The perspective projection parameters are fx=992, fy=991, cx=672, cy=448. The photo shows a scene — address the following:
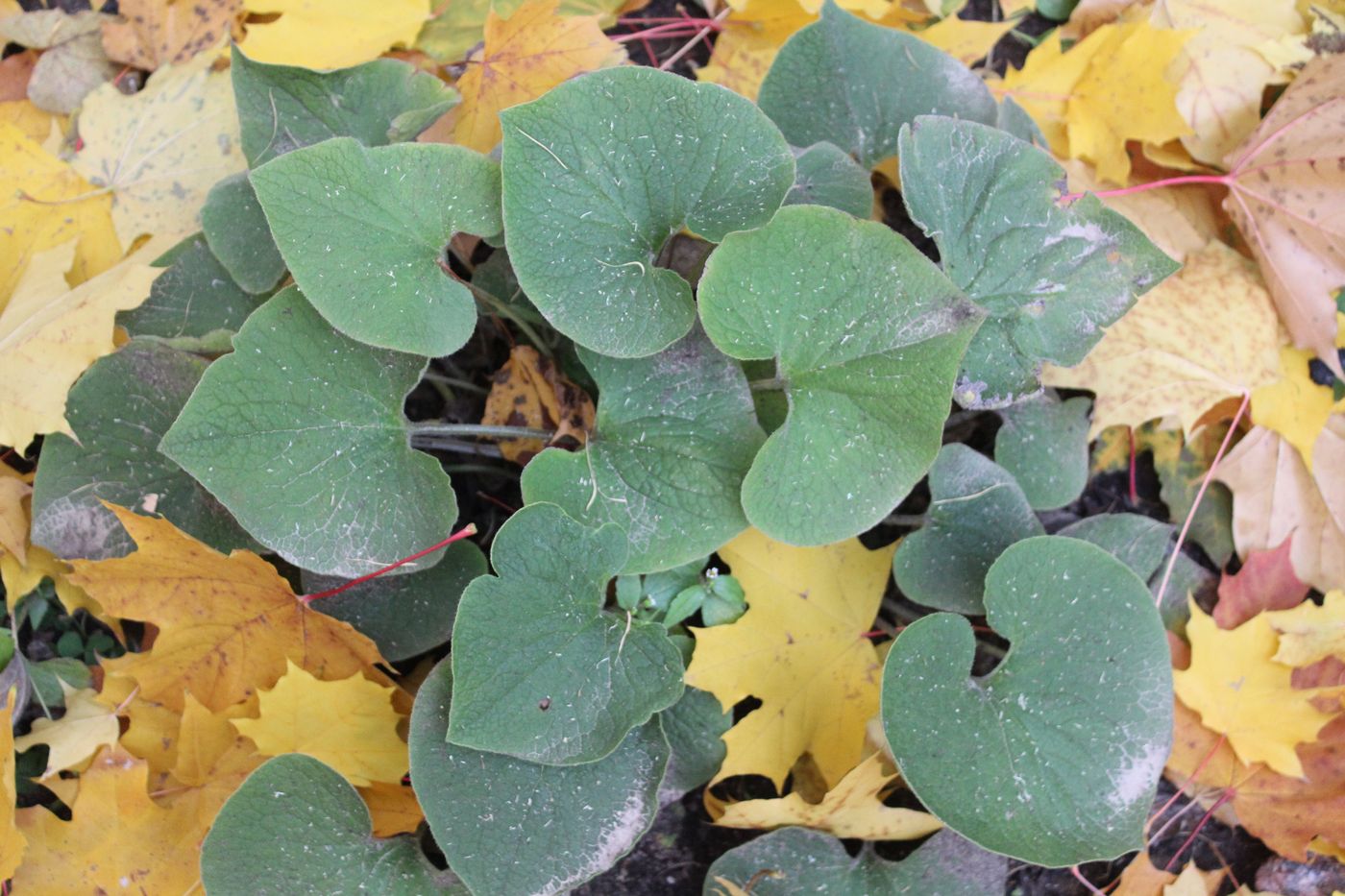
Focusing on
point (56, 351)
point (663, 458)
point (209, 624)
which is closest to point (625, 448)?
point (663, 458)

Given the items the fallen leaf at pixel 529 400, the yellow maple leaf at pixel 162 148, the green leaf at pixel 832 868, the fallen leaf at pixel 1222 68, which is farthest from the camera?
the fallen leaf at pixel 1222 68

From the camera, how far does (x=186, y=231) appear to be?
1613mm

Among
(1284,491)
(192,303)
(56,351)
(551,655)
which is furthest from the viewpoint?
(1284,491)

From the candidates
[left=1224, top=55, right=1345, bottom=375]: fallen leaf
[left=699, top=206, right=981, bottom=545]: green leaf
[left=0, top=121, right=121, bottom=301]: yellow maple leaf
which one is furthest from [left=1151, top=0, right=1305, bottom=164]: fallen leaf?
[left=0, top=121, right=121, bottom=301]: yellow maple leaf

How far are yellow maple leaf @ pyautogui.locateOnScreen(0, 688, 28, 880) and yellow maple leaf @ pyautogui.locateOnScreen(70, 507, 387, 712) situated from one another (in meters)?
0.14

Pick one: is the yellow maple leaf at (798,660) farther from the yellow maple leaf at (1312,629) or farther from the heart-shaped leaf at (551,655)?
the yellow maple leaf at (1312,629)

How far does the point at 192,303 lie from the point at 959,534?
3.92ft

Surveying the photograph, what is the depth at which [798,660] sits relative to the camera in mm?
1468

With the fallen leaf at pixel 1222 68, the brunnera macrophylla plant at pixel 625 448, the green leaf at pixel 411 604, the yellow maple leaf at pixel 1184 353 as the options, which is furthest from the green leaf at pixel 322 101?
the fallen leaf at pixel 1222 68

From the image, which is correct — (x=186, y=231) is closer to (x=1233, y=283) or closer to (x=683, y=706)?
(x=683, y=706)

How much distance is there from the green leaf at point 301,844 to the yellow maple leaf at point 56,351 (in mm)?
552

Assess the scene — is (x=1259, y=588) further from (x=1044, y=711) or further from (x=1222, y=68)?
(x=1222, y=68)

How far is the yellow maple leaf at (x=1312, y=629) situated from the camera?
160 centimetres

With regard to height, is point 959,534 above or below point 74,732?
above
